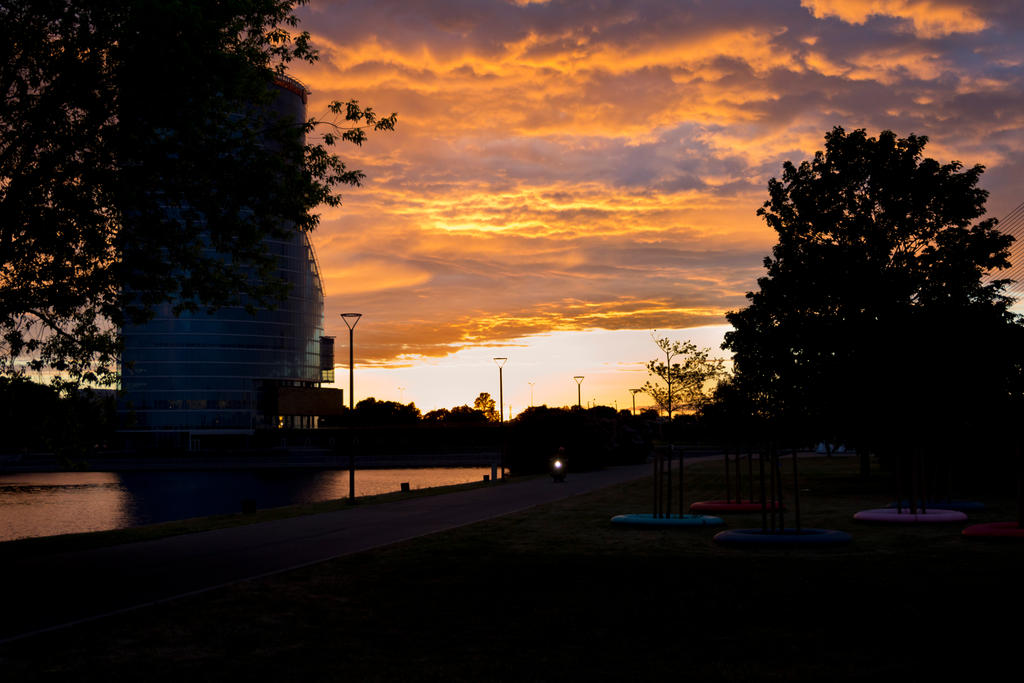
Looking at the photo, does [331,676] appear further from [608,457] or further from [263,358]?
[263,358]

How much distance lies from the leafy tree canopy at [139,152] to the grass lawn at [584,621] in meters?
6.07

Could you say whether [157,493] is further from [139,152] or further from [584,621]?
[584,621]

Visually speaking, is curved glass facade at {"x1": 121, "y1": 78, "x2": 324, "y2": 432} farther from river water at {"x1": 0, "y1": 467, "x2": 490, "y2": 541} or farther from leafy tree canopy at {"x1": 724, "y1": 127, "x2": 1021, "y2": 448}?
leafy tree canopy at {"x1": 724, "y1": 127, "x2": 1021, "y2": 448}

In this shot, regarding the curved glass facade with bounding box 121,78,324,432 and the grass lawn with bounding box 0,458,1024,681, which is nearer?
the grass lawn with bounding box 0,458,1024,681

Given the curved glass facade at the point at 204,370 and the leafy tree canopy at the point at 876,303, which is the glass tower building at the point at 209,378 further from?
the leafy tree canopy at the point at 876,303

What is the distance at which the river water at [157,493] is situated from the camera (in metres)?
45.2

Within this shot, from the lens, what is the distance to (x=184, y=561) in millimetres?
15039

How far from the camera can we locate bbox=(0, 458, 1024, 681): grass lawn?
303 inches

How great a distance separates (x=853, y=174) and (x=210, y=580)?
94.7 feet

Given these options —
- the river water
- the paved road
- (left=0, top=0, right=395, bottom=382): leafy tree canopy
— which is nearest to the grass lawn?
the paved road

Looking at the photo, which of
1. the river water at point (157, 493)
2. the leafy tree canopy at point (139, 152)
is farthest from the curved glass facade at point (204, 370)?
the leafy tree canopy at point (139, 152)

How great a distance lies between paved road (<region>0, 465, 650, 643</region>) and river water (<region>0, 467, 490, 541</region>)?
15.8m

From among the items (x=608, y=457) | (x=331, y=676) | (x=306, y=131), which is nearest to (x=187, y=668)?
(x=331, y=676)

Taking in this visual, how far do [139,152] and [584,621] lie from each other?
33.9ft
